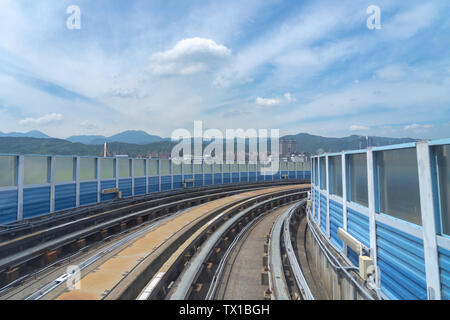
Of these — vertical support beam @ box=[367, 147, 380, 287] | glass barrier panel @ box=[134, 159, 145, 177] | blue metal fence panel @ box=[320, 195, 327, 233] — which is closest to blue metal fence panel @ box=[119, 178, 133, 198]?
glass barrier panel @ box=[134, 159, 145, 177]

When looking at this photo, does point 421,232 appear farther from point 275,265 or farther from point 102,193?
point 102,193

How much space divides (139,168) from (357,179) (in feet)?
59.1

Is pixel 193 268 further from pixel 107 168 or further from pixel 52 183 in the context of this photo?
pixel 107 168

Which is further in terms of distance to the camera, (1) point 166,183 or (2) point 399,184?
(1) point 166,183

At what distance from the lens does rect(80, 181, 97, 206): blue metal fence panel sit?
15.4 metres

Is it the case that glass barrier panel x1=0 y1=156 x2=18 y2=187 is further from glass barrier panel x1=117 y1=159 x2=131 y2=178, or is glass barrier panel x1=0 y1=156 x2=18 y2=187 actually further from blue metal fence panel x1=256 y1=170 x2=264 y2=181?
blue metal fence panel x1=256 y1=170 x2=264 y2=181

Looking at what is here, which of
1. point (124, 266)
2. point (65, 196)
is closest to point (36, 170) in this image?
point (65, 196)

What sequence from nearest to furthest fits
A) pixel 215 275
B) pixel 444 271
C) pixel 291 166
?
pixel 444 271 → pixel 215 275 → pixel 291 166

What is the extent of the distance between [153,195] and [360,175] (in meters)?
18.2

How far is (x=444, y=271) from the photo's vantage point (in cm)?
444

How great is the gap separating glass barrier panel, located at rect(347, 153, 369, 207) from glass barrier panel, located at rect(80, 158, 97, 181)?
54.3ft

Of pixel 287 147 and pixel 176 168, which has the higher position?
pixel 287 147

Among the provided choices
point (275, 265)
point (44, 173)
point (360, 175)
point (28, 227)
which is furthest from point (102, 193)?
point (360, 175)

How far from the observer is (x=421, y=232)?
4.91m
